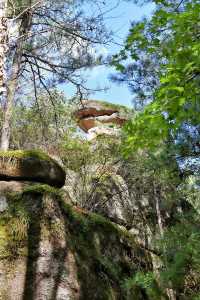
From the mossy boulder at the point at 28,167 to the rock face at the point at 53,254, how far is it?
1.63 ft

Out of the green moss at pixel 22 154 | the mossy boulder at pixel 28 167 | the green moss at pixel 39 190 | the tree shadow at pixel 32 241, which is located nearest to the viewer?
the tree shadow at pixel 32 241

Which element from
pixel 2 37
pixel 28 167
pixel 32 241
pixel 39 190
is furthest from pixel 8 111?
pixel 32 241

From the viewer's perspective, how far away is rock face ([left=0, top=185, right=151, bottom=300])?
16.2 ft

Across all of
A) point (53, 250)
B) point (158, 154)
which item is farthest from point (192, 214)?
point (53, 250)

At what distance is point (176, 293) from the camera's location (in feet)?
27.9

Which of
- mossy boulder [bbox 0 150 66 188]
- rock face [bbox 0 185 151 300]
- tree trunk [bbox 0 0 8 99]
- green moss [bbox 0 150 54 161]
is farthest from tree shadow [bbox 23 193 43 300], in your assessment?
tree trunk [bbox 0 0 8 99]

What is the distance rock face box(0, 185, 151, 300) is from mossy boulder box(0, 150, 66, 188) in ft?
1.63

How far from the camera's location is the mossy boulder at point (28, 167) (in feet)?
20.2

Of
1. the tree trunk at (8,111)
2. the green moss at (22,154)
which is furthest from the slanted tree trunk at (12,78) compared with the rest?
the green moss at (22,154)

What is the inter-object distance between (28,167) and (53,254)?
161 centimetres

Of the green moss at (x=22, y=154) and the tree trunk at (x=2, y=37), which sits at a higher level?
the tree trunk at (x=2, y=37)

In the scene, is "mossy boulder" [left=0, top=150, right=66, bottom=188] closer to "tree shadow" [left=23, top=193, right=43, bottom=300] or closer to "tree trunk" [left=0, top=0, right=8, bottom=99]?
"tree shadow" [left=23, top=193, right=43, bottom=300]

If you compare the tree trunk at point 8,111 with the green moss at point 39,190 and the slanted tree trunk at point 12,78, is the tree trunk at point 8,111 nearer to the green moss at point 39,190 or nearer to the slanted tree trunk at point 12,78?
the slanted tree trunk at point 12,78

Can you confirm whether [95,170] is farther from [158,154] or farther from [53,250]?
[53,250]
